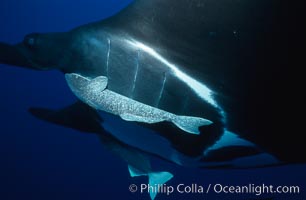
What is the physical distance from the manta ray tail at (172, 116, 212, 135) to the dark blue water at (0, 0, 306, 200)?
1613cm

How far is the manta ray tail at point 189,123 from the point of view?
1615 mm

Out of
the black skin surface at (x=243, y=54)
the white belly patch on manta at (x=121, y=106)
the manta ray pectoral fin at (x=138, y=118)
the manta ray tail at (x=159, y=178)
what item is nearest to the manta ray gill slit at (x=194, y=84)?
the black skin surface at (x=243, y=54)

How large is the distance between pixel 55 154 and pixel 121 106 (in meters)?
25.3

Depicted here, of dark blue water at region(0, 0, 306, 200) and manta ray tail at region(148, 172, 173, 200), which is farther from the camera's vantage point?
dark blue water at region(0, 0, 306, 200)

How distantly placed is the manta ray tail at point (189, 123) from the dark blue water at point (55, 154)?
1613 cm

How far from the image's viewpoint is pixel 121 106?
1.69 m

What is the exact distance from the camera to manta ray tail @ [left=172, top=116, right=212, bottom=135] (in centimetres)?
162

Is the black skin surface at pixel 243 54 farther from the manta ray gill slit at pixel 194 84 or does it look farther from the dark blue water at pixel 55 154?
the dark blue water at pixel 55 154

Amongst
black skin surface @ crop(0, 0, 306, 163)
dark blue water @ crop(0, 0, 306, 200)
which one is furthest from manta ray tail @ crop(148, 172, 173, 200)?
dark blue water @ crop(0, 0, 306, 200)

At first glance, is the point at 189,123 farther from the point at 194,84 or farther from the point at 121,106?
the point at 121,106

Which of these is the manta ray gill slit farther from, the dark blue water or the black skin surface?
the dark blue water

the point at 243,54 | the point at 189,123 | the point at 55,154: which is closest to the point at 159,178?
the point at 189,123

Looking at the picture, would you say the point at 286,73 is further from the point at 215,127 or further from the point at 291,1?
the point at 215,127

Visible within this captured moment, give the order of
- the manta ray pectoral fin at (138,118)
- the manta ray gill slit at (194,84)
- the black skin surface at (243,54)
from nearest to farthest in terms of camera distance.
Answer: the black skin surface at (243,54) → the manta ray pectoral fin at (138,118) → the manta ray gill slit at (194,84)
